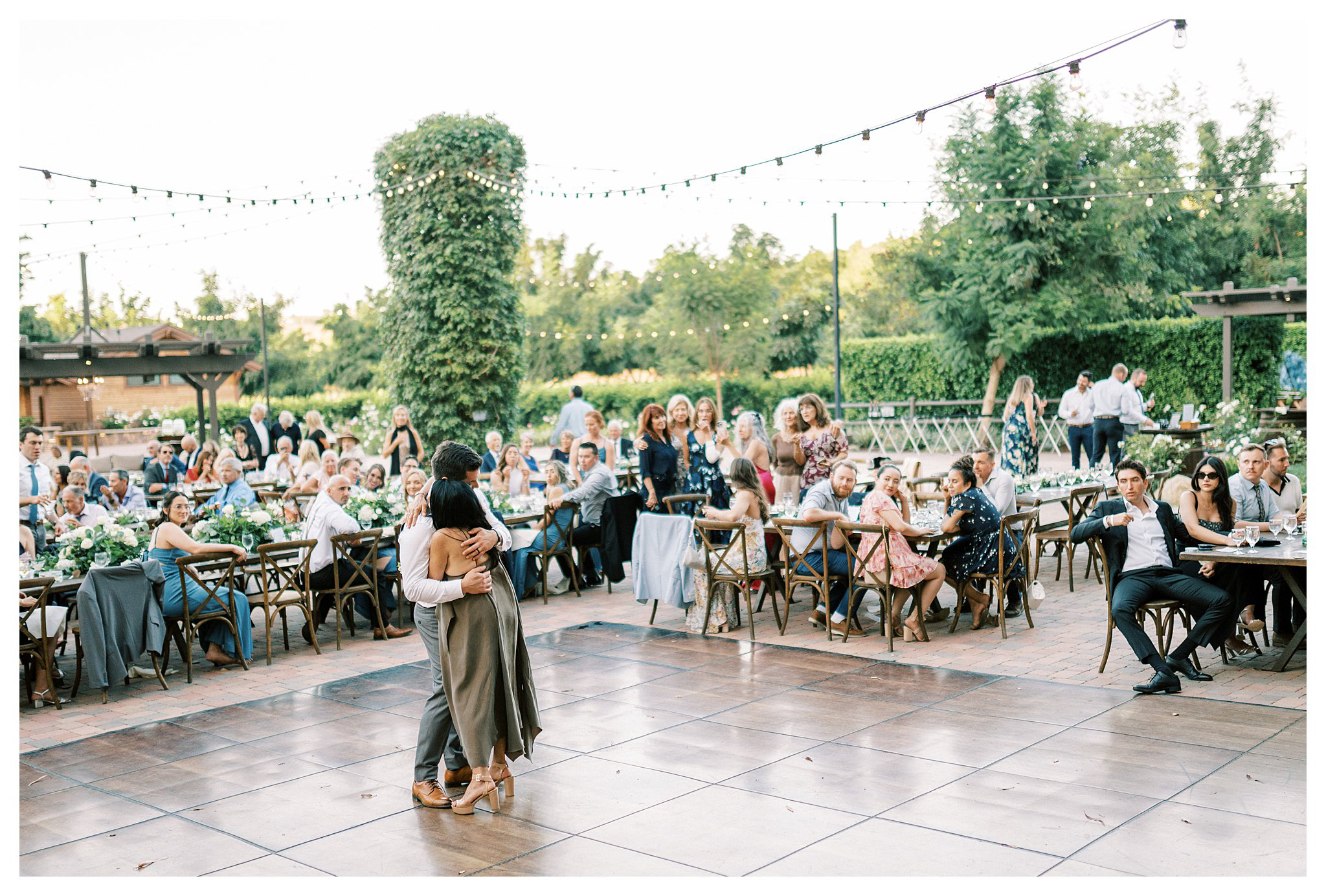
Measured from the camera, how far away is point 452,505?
4.47 metres

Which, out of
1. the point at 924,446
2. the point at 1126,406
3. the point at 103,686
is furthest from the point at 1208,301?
the point at 103,686

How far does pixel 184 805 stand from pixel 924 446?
20.9 meters

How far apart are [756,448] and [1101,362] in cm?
1656

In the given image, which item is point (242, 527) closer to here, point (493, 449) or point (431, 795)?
point (431, 795)

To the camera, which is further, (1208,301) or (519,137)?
(519,137)

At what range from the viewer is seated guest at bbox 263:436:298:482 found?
12.6m

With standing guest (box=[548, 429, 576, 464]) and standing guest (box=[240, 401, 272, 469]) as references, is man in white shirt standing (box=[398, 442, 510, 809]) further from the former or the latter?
standing guest (box=[240, 401, 272, 469])

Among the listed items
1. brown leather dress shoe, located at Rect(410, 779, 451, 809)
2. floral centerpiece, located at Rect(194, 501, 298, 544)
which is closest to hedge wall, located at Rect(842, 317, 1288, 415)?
floral centerpiece, located at Rect(194, 501, 298, 544)

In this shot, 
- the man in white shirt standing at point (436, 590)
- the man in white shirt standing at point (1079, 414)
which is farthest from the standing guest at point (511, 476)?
the man in white shirt standing at point (1079, 414)

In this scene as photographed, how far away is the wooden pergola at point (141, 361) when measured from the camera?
16.9 meters
